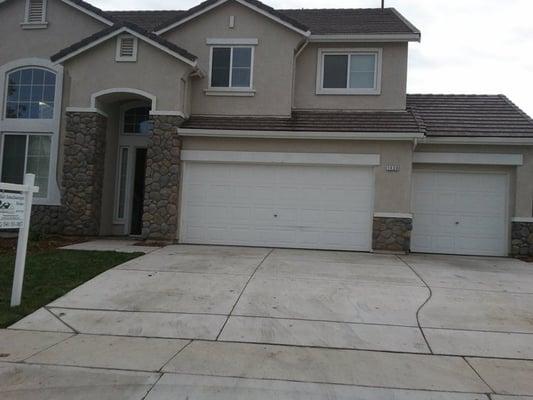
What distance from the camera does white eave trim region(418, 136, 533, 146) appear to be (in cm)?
1237

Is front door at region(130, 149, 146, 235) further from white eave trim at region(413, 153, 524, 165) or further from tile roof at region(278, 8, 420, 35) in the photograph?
white eave trim at region(413, 153, 524, 165)

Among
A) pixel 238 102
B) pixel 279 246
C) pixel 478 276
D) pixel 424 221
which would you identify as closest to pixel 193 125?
pixel 238 102

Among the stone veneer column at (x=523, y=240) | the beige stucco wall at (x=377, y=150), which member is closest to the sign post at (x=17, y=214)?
the beige stucco wall at (x=377, y=150)

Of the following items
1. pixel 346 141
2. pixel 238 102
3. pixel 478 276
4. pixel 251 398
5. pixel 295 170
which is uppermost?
pixel 238 102

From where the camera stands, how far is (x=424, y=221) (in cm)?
1303

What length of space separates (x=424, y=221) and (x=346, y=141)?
3320 mm

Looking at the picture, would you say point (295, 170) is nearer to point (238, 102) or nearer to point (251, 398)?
point (238, 102)

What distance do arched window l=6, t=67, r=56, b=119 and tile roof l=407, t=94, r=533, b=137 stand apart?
11440 mm

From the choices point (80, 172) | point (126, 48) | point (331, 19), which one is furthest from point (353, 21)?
point (80, 172)

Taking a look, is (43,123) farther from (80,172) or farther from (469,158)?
(469,158)

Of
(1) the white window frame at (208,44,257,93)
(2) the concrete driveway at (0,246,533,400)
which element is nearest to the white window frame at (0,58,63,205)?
(1) the white window frame at (208,44,257,93)

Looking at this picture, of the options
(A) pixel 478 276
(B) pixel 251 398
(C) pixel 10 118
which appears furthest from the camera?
(C) pixel 10 118

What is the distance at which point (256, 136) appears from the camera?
12.5 metres

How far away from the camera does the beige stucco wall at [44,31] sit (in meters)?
14.1
